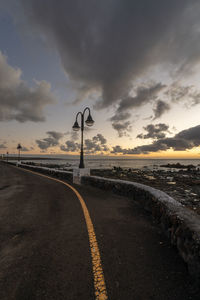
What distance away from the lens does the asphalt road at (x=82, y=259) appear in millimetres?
1806

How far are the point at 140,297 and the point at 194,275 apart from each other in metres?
0.82

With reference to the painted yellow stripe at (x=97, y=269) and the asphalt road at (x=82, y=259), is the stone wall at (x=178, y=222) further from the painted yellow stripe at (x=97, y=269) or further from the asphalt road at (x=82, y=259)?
the painted yellow stripe at (x=97, y=269)

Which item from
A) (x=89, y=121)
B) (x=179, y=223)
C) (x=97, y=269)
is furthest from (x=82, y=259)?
(x=89, y=121)

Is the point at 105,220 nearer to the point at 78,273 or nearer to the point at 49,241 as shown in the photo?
the point at 49,241

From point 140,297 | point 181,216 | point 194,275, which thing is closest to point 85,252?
point 140,297

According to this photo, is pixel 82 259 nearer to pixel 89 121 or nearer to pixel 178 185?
pixel 89 121

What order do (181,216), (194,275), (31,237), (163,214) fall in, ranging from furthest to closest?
(163,214) < (31,237) < (181,216) < (194,275)

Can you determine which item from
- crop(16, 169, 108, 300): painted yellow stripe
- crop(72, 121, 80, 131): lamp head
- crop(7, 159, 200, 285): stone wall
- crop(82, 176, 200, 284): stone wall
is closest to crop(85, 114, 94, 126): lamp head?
crop(72, 121, 80, 131): lamp head

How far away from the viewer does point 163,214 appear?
342 centimetres

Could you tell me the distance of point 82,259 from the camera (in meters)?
2.39

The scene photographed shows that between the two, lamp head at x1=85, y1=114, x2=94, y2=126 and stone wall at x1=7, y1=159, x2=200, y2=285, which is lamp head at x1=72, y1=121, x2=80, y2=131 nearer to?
lamp head at x1=85, y1=114, x2=94, y2=126

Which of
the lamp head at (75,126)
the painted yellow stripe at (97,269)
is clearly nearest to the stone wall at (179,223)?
the painted yellow stripe at (97,269)

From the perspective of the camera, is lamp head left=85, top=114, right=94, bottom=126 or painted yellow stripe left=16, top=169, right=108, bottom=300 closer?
painted yellow stripe left=16, top=169, right=108, bottom=300

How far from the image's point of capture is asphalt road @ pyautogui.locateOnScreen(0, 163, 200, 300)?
5.92 ft
